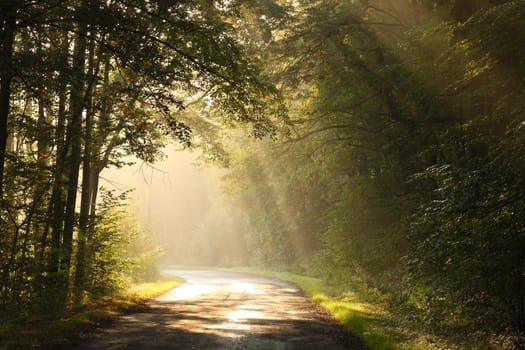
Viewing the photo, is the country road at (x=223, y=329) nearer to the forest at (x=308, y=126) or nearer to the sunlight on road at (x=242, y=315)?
the sunlight on road at (x=242, y=315)

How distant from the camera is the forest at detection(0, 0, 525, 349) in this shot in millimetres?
8406

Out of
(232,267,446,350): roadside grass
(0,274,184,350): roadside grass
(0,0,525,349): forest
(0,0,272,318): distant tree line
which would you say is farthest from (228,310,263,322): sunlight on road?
(0,0,272,318): distant tree line

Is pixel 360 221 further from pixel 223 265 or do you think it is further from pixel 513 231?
pixel 223 265

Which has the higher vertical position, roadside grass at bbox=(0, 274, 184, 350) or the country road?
roadside grass at bbox=(0, 274, 184, 350)

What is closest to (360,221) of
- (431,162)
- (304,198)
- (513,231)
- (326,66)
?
(431,162)

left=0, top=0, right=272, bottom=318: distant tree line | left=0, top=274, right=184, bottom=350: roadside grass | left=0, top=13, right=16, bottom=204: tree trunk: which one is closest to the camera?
left=0, top=274, right=184, bottom=350: roadside grass

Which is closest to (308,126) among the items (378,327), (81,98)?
(378,327)

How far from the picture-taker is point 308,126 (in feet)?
72.1

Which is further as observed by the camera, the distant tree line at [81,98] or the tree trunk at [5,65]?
the distant tree line at [81,98]

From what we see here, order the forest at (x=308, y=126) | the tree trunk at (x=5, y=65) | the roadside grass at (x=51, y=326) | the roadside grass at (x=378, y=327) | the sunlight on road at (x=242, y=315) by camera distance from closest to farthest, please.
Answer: the forest at (x=308, y=126) < the roadside grass at (x=51, y=326) < the tree trunk at (x=5, y=65) < the roadside grass at (x=378, y=327) < the sunlight on road at (x=242, y=315)

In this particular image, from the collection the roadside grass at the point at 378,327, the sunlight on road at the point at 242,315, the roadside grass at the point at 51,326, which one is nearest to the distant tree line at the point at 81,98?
the roadside grass at the point at 51,326

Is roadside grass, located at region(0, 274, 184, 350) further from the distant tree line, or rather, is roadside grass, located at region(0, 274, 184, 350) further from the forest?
the distant tree line

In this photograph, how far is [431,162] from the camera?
17.6 m

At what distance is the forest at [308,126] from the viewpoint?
27.6ft
